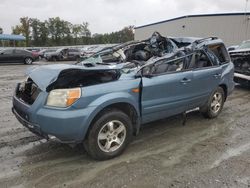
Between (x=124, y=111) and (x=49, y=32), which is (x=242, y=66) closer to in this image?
(x=124, y=111)

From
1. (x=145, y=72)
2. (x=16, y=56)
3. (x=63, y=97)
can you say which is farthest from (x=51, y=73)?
(x=16, y=56)

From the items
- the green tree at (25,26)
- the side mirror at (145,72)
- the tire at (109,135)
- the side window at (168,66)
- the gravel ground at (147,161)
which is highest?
the green tree at (25,26)

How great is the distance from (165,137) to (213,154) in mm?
950

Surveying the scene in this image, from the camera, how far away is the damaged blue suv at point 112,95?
3529 millimetres

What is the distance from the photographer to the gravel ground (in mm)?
3432

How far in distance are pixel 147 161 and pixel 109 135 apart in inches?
26.7

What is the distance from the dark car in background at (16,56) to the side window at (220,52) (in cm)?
2022

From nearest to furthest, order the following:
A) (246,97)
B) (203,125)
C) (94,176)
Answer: (94,176) < (203,125) < (246,97)

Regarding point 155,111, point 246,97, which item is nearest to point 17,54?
point 246,97

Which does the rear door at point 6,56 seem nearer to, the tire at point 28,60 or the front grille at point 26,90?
the tire at point 28,60

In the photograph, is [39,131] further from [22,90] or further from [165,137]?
[165,137]

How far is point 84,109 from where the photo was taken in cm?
356

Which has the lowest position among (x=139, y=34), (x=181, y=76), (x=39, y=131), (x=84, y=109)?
(x=39, y=131)

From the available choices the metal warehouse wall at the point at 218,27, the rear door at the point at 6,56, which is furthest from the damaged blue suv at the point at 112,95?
the metal warehouse wall at the point at 218,27
